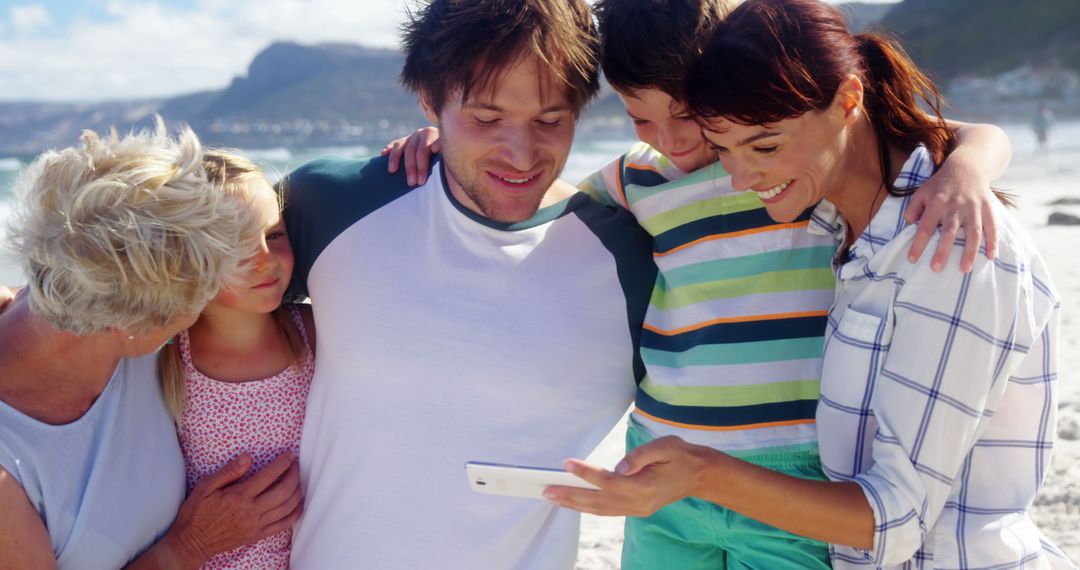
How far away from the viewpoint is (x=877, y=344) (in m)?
1.96

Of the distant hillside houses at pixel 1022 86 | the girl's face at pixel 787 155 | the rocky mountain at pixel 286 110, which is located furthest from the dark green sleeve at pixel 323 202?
the distant hillside houses at pixel 1022 86

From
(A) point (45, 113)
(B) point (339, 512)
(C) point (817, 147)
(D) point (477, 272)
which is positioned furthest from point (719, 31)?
(A) point (45, 113)

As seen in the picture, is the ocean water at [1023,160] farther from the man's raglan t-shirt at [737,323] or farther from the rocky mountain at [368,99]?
the rocky mountain at [368,99]

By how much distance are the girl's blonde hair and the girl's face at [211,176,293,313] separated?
1.5 inches

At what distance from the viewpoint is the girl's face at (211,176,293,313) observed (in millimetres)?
2418

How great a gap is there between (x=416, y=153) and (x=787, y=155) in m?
1.18

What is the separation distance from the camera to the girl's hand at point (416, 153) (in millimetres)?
2752

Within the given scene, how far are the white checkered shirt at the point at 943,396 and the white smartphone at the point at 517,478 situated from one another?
2.08 feet

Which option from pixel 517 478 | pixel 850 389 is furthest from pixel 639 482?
pixel 850 389

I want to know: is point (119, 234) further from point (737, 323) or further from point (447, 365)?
point (737, 323)

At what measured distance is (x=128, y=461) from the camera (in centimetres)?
232

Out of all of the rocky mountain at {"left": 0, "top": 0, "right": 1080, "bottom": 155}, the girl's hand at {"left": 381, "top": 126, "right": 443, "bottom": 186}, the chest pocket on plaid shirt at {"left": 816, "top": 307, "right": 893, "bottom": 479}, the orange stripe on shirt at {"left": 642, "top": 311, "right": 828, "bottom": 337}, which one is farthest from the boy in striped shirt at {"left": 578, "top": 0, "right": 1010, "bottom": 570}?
the rocky mountain at {"left": 0, "top": 0, "right": 1080, "bottom": 155}

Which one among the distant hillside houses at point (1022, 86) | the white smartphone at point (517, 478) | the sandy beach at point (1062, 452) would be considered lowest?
the distant hillside houses at point (1022, 86)

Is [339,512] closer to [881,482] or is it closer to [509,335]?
[509,335]
